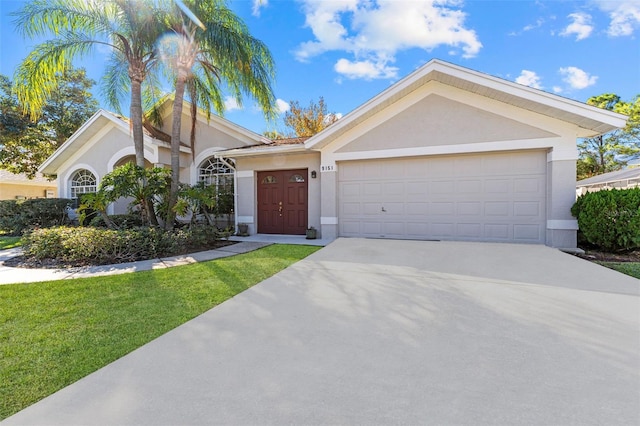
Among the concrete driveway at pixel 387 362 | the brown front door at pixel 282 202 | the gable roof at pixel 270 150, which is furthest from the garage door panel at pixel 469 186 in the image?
the brown front door at pixel 282 202

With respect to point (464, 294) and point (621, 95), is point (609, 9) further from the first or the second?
point (621, 95)

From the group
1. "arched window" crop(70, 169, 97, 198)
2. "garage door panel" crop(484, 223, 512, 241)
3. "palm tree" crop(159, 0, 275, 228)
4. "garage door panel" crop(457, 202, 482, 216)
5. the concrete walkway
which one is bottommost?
the concrete walkway

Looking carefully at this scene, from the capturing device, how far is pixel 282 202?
1113 centimetres

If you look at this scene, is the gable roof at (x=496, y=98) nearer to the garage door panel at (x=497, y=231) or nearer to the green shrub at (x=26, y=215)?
the garage door panel at (x=497, y=231)

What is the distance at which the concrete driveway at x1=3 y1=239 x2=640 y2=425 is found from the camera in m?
2.01

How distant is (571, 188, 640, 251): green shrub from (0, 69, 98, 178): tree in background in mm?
25155

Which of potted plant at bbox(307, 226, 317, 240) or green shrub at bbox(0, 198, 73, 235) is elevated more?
green shrub at bbox(0, 198, 73, 235)

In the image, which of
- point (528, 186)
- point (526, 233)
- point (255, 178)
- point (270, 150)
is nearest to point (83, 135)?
point (255, 178)

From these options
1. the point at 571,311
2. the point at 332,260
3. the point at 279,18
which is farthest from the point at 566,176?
the point at 279,18

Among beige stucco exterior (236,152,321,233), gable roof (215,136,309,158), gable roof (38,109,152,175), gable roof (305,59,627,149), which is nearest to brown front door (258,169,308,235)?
beige stucco exterior (236,152,321,233)

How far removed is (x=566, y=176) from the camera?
24.7 feet

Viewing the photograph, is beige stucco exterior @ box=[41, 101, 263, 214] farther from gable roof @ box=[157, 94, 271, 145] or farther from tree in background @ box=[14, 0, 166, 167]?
tree in background @ box=[14, 0, 166, 167]

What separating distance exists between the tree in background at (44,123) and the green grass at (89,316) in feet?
58.8

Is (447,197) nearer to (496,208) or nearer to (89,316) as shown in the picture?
(496,208)
